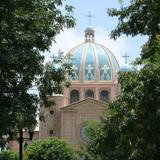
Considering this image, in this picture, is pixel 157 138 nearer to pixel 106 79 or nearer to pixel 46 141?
pixel 46 141

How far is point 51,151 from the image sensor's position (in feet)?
210

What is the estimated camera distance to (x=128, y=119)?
14.2 metres

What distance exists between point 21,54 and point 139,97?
342cm

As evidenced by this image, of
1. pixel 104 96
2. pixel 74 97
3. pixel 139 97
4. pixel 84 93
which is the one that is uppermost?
pixel 84 93

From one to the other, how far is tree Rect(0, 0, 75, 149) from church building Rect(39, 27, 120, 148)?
60249 mm

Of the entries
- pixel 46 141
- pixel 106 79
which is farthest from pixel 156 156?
pixel 106 79

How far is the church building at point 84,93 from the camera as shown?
77.5 metres

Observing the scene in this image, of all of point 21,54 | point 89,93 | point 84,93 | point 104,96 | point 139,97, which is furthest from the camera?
point 104,96

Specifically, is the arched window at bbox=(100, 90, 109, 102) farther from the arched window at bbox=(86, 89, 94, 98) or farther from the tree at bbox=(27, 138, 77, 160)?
the tree at bbox=(27, 138, 77, 160)

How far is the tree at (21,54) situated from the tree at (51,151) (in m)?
47.7

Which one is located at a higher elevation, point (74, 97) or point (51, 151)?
point (74, 97)

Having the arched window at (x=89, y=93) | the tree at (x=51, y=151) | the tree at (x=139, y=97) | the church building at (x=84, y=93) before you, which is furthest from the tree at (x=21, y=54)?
the arched window at (x=89, y=93)

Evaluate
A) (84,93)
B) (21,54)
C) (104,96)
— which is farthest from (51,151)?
(21,54)

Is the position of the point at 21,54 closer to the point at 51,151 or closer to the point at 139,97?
the point at 139,97
